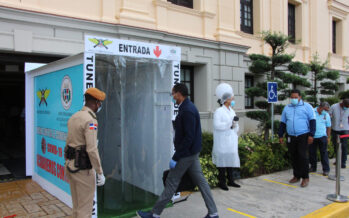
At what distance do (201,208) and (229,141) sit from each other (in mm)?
1519

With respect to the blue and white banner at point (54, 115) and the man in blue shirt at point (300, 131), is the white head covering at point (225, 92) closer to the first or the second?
the man in blue shirt at point (300, 131)

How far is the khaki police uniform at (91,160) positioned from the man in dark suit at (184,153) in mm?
1075

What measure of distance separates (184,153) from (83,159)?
1.36 m

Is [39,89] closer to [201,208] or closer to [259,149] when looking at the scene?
[201,208]

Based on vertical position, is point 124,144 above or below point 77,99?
below

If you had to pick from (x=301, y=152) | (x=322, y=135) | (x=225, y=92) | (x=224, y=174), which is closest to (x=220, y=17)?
(x=322, y=135)

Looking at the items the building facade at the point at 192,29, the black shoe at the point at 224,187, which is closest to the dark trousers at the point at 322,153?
the black shoe at the point at 224,187

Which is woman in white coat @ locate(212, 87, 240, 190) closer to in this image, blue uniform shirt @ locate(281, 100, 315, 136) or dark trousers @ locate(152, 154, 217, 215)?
blue uniform shirt @ locate(281, 100, 315, 136)

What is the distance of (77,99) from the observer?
457cm

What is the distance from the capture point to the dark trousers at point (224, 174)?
20.3ft

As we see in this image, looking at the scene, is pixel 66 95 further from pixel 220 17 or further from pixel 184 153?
pixel 220 17

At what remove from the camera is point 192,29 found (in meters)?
11.8

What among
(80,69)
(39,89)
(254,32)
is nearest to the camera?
(80,69)

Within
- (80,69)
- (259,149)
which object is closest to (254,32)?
(259,149)
